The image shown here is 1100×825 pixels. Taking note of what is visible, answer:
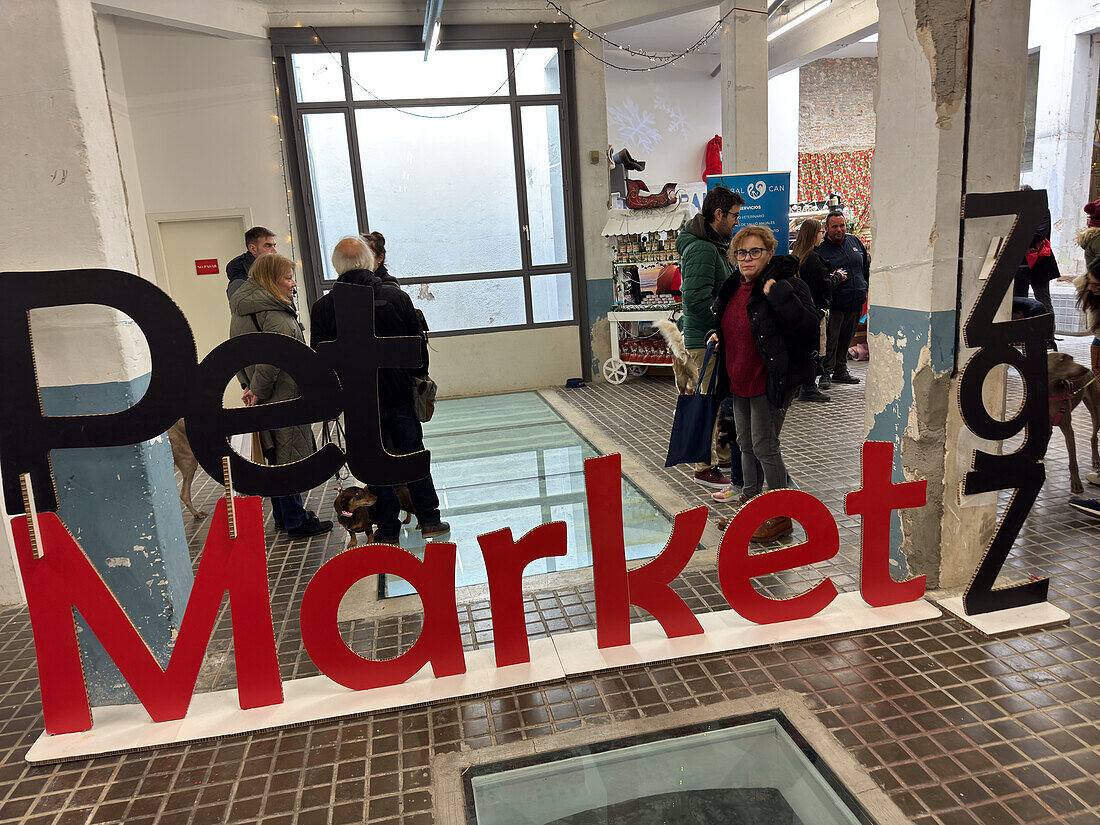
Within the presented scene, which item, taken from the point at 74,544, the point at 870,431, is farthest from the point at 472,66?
the point at 74,544

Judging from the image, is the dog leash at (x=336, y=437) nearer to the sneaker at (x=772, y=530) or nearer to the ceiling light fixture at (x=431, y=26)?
the sneaker at (x=772, y=530)

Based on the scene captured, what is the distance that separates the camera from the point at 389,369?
3.86 metres

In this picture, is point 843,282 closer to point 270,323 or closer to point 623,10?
point 623,10

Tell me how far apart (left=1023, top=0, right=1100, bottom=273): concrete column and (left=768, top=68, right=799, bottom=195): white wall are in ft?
12.8

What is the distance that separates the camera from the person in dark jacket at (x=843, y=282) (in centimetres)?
687

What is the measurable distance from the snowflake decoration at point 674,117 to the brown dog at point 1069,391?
33.1 ft

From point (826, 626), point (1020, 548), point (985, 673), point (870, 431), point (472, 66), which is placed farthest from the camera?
point (472, 66)

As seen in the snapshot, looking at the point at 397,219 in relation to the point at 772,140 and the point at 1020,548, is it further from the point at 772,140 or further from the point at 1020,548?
the point at 772,140

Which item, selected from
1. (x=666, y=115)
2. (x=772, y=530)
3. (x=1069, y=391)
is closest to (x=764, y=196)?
(x=1069, y=391)

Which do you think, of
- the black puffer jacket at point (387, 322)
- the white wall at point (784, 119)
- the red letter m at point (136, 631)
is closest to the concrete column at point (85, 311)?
the red letter m at point (136, 631)

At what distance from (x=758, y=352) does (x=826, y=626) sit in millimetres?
1355

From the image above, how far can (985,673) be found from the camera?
271 cm

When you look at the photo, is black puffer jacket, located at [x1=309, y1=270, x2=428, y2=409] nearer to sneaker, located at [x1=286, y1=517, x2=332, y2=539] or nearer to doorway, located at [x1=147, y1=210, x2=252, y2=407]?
sneaker, located at [x1=286, y1=517, x2=332, y2=539]

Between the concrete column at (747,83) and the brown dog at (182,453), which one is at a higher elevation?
the concrete column at (747,83)
